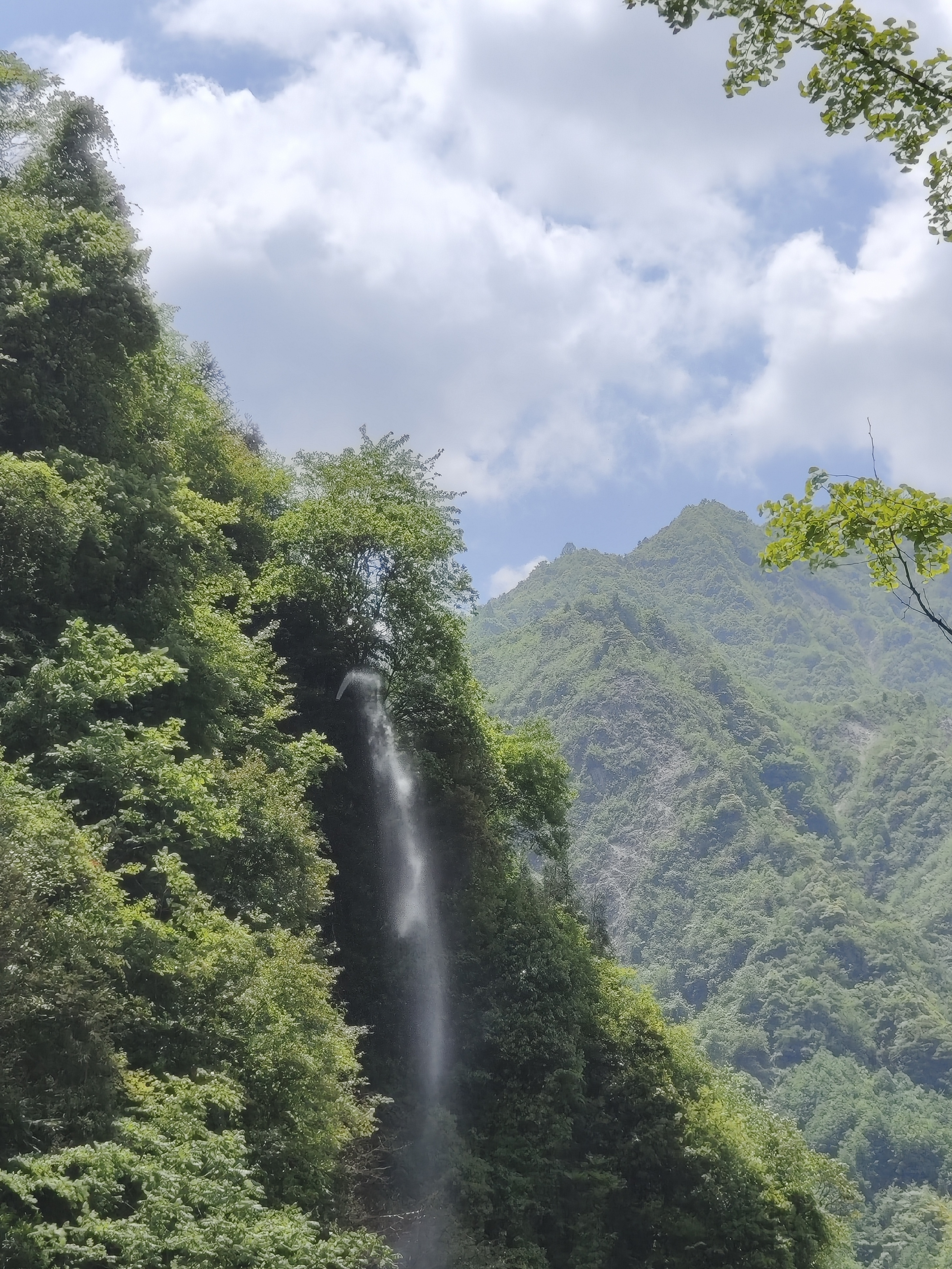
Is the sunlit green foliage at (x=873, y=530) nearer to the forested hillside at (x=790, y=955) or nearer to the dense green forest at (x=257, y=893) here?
the dense green forest at (x=257, y=893)

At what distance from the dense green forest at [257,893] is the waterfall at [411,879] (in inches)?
12.8

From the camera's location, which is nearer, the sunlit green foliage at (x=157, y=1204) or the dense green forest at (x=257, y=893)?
the sunlit green foliage at (x=157, y=1204)

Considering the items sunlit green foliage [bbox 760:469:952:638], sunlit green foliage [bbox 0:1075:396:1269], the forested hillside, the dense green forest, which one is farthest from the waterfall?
the forested hillside

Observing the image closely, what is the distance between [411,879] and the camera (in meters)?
24.0

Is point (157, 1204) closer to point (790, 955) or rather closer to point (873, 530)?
point (873, 530)

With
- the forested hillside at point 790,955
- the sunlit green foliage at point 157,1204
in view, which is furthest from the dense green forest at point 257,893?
the forested hillside at point 790,955

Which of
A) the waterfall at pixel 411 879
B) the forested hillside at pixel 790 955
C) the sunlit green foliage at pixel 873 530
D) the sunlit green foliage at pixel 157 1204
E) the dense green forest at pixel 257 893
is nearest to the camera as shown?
the sunlit green foliage at pixel 873 530

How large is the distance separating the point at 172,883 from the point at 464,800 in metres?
13.5

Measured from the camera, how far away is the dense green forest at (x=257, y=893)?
31.5ft

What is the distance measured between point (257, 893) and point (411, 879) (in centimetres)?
835

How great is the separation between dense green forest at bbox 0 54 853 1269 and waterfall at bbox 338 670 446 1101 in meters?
0.33

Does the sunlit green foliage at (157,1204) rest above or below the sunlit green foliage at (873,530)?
below

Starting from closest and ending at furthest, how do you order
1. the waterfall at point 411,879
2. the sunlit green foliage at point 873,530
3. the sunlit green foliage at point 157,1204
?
the sunlit green foliage at point 873,530, the sunlit green foliage at point 157,1204, the waterfall at point 411,879

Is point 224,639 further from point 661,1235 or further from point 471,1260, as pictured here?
point 661,1235
